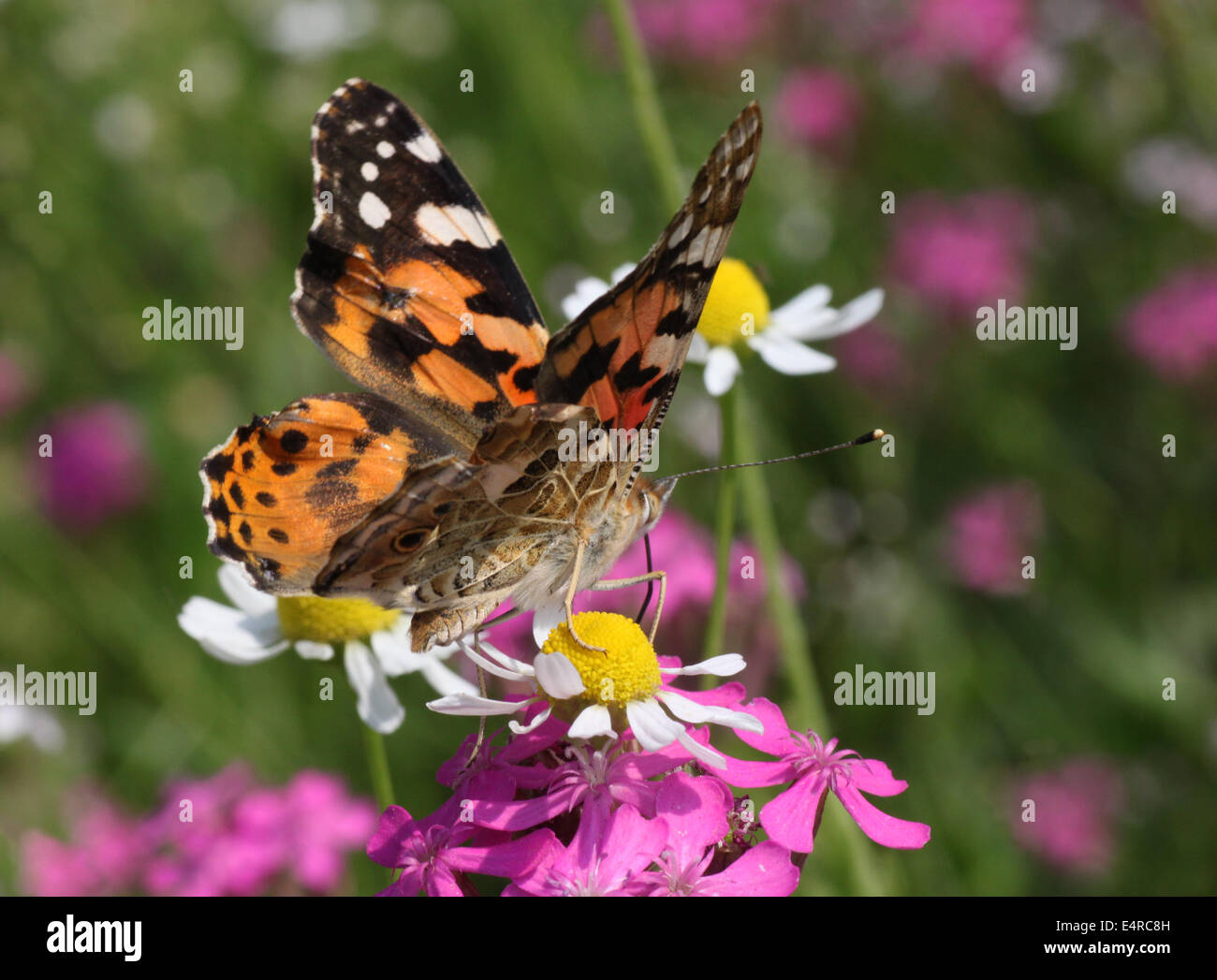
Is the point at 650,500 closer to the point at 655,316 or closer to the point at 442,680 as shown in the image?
the point at 655,316

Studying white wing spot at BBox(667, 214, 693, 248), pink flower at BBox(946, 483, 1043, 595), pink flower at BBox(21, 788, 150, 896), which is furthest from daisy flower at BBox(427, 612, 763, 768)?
pink flower at BBox(946, 483, 1043, 595)

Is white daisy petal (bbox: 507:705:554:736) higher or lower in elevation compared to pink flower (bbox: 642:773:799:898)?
higher

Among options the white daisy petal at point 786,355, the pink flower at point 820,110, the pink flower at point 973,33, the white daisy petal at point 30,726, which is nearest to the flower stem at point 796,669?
the white daisy petal at point 786,355

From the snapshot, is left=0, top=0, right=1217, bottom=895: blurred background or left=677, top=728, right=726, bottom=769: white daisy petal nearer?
left=677, top=728, right=726, bottom=769: white daisy petal

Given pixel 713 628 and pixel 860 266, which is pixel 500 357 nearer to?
pixel 713 628

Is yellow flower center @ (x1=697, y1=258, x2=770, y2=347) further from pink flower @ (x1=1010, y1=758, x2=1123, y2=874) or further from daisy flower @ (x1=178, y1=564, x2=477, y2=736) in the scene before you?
pink flower @ (x1=1010, y1=758, x2=1123, y2=874)

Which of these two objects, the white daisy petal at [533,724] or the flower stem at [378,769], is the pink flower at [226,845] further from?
the white daisy petal at [533,724]
